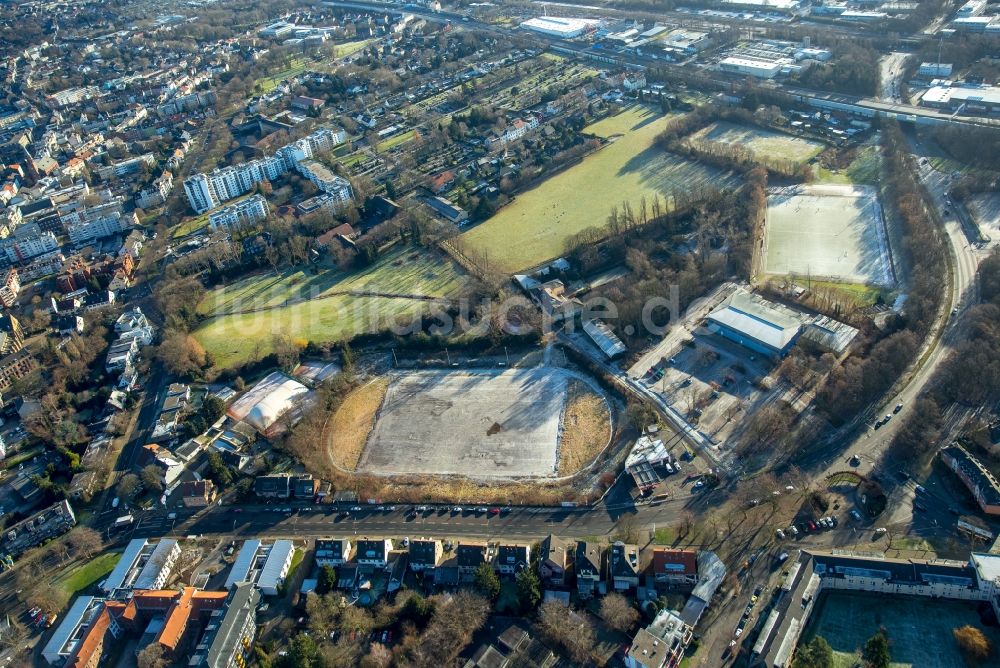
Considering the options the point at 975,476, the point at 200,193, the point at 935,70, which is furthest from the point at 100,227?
the point at 935,70

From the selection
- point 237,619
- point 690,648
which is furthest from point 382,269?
point 690,648

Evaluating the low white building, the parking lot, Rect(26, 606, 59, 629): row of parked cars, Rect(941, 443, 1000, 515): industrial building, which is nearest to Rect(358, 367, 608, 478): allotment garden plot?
the parking lot

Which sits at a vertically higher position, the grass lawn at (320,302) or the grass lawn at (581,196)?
the grass lawn at (581,196)

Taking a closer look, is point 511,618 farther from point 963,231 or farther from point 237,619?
point 963,231

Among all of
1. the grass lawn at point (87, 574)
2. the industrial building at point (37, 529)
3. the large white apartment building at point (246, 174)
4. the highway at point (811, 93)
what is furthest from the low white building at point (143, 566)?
the highway at point (811, 93)

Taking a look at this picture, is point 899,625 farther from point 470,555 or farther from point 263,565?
point 263,565

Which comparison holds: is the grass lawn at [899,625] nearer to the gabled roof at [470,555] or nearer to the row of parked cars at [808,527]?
the row of parked cars at [808,527]
